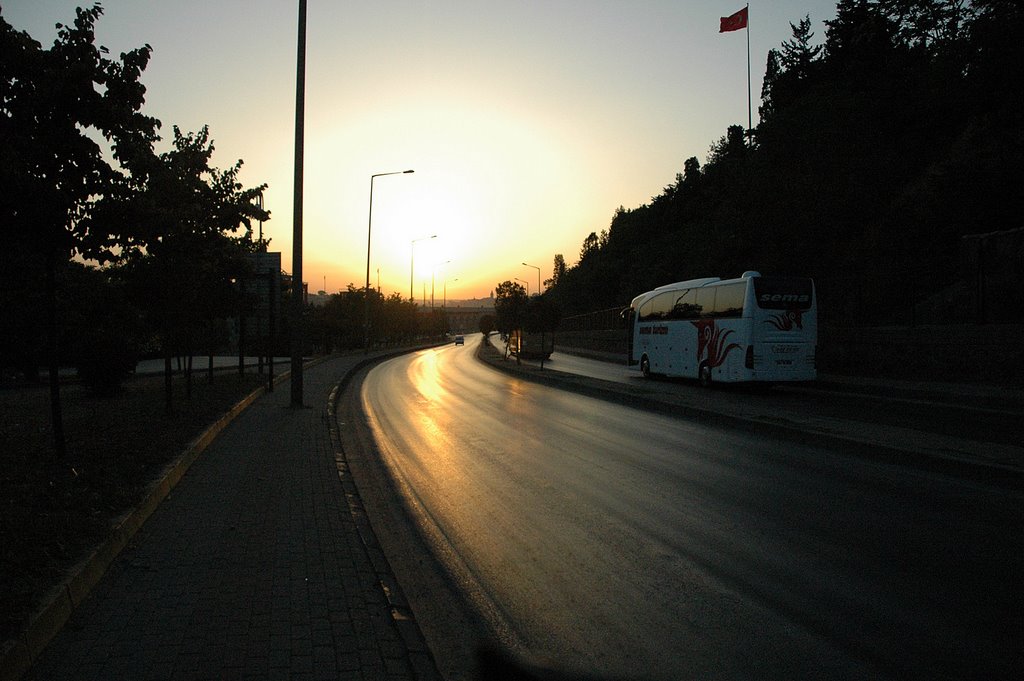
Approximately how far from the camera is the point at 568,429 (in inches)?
580

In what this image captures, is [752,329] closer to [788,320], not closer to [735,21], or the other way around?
[788,320]

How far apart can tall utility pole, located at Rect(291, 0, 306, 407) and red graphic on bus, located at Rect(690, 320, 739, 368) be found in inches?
493

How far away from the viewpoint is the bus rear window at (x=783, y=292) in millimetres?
22672

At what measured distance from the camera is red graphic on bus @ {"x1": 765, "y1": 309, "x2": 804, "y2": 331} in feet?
74.3

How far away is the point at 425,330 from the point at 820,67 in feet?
307

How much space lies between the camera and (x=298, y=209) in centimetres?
1827

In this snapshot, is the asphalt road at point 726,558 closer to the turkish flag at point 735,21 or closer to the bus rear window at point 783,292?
the bus rear window at point 783,292

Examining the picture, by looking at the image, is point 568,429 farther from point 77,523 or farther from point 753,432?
point 77,523

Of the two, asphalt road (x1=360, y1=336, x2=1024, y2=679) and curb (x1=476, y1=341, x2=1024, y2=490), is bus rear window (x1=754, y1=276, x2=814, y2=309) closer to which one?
curb (x1=476, y1=341, x2=1024, y2=490)

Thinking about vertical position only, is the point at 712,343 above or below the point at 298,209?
below

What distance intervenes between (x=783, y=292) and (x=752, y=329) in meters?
1.47

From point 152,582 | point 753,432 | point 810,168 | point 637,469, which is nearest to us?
point 152,582

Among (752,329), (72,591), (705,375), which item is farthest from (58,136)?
(705,375)

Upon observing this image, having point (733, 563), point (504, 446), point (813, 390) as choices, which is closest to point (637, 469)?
point (504, 446)
